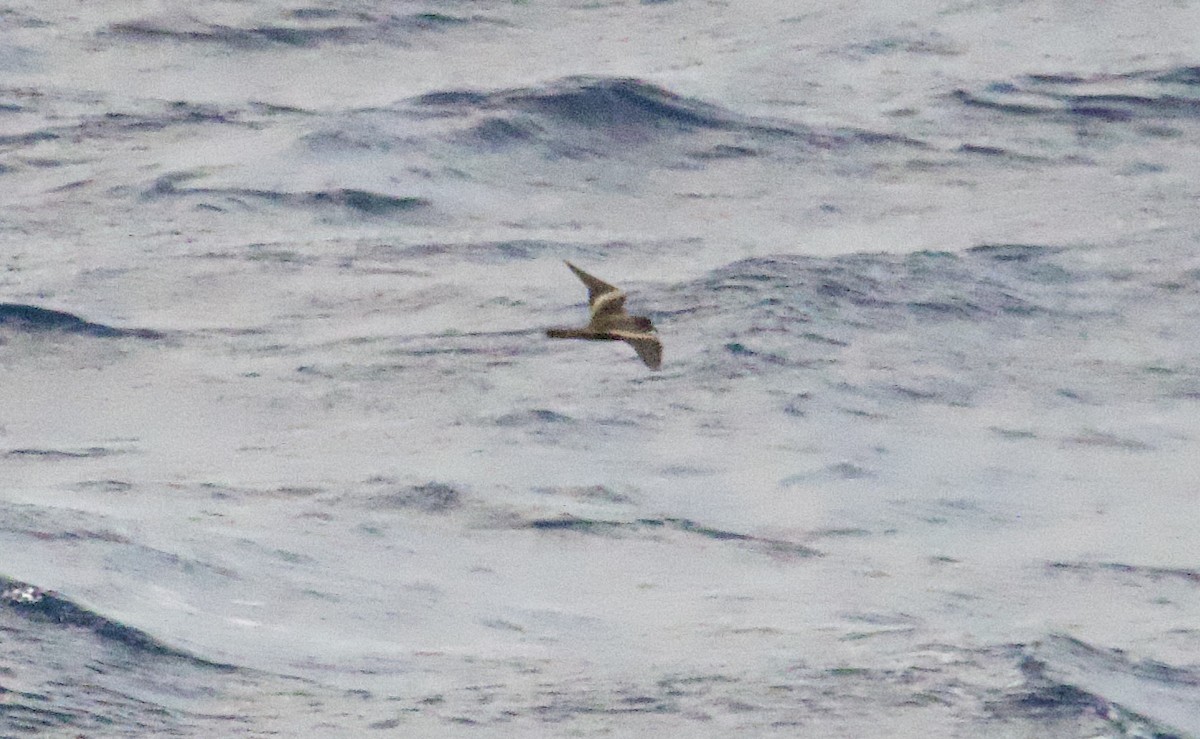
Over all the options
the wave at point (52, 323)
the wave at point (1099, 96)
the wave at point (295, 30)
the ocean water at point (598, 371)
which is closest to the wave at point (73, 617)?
the ocean water at point (598, 371)

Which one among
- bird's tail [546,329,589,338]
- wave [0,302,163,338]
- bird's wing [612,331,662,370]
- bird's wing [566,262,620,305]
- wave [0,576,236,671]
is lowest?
wave [0,576,236,671]

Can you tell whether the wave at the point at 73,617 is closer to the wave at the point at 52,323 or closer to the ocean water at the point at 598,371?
the ocean water at the point at 598,371

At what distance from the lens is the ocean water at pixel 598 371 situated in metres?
10.8

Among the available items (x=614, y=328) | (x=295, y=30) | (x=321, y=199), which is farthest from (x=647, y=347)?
(x=295, y=30)

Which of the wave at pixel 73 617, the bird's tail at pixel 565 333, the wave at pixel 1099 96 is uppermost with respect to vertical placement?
the bird's tail at pixel 565 333

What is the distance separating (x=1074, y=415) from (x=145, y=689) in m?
5.93

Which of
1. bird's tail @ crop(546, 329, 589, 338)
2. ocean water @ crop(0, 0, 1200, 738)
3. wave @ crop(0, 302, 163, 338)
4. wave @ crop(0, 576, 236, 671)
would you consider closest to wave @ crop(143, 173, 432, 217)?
ocean water @ crop(0, 0, 1200, 738)

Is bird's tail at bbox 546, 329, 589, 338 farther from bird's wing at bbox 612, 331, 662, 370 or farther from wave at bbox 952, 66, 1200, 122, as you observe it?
wave at bbox 952, 66, 1200, 122

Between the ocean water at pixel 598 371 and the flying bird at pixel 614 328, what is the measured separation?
148 centimetres

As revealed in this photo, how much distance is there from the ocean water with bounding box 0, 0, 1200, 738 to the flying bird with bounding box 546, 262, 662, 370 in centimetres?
148

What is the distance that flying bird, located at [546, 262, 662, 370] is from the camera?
9.58 m

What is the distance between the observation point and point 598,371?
1515 cm

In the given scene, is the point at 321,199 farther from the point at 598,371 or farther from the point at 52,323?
the point at 598,371

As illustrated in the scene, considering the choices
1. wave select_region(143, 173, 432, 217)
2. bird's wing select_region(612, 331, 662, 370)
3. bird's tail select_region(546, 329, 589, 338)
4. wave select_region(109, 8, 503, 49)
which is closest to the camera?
bird's tail select_region(546, 329, 589, 338)
